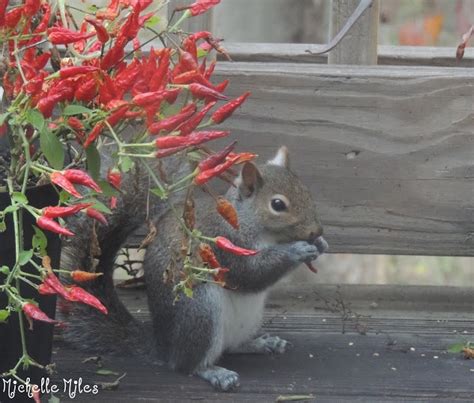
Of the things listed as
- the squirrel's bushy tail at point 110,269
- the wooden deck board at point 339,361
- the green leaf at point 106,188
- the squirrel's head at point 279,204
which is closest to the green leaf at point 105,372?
the wooden deck board at point 339,361

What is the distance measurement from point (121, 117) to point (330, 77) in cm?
84

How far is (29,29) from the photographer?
1781 mm

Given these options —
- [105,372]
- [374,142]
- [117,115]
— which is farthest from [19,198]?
[374,142]

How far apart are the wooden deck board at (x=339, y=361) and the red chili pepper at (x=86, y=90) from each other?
573 mm

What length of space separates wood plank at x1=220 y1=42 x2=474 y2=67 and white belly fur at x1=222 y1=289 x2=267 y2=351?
0.55 metres

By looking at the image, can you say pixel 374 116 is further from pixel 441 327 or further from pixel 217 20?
pixel 217 20

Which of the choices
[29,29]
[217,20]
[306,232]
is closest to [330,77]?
[306,232]

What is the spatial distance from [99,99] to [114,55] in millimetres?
65

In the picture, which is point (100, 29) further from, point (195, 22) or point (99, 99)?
point (195, 22)

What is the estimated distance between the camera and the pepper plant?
1.61m

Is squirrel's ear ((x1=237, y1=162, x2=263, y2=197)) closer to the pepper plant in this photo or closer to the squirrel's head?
the squirrel's head

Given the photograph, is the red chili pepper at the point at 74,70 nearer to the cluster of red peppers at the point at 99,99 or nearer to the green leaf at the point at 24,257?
the cluster of red peppers at the point at 99,99

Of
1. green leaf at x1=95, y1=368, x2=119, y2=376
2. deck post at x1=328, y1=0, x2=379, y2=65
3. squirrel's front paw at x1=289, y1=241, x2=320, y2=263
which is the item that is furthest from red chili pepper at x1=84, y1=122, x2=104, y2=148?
deck post at x1=328, y1=0, x2=379, y2=65

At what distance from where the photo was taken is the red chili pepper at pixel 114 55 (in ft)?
A: 5.50
